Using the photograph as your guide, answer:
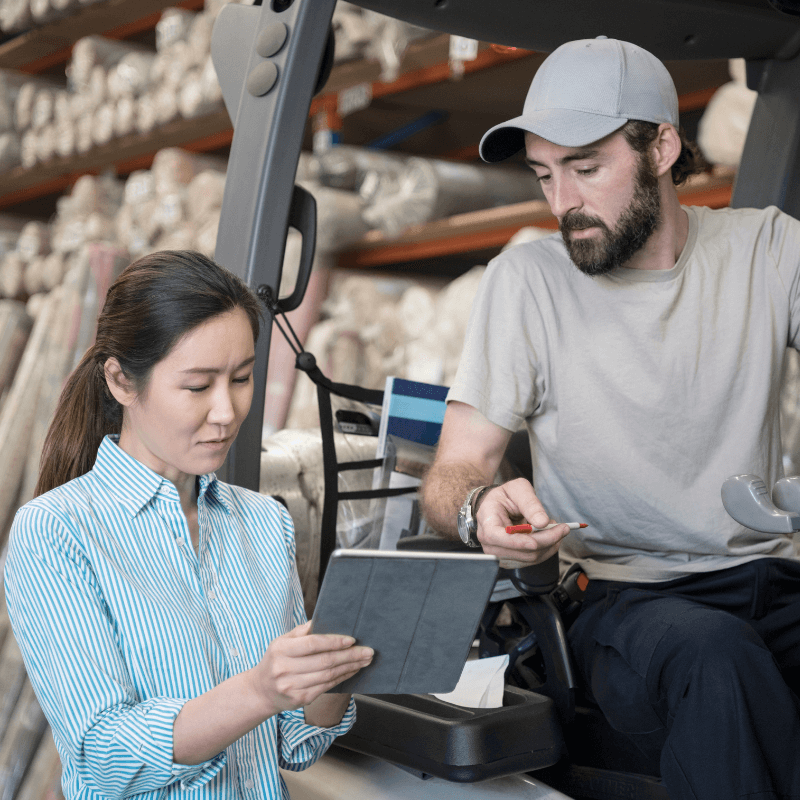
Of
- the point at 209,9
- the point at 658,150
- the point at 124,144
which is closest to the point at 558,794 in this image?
the point at 658,150

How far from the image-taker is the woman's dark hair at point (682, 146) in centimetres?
149

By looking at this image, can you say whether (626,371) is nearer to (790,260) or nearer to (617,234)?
(617,234)

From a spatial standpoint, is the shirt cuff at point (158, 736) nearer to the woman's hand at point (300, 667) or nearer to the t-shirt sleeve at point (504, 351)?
the woman's hand at point (300, 667)

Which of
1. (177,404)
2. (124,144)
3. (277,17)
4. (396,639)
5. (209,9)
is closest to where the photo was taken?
(396,639)

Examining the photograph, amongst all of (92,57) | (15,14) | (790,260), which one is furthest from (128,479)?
(15,14)

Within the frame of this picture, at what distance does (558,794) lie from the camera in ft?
4.27

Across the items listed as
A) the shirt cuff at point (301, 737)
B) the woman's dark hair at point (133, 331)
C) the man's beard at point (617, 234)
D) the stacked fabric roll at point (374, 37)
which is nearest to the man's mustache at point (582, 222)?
the man's beard at point (617, 234)

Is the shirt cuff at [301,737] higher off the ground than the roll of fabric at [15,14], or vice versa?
the roll of fabric at [15,14]

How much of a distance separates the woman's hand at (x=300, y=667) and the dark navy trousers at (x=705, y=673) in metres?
0.47

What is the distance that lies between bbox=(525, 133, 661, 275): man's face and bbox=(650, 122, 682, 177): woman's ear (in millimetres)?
49

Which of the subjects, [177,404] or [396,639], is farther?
[177,404]

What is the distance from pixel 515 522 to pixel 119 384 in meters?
0.54

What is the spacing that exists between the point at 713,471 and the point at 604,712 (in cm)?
40

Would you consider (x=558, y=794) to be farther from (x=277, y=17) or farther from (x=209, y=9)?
(x=209, y=9)
